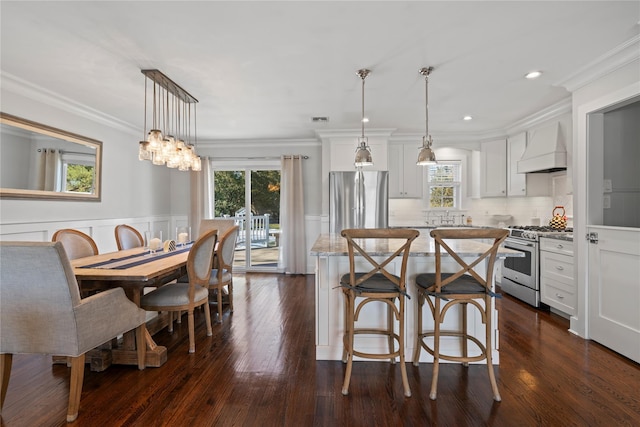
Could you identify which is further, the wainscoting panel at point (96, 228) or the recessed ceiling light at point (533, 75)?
the wainscoting panel at point (96, 228)

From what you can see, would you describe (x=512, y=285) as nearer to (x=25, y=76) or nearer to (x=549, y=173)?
(x=549, y=173)

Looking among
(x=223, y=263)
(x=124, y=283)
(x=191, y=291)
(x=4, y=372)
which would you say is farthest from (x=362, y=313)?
(x=4, y=372)

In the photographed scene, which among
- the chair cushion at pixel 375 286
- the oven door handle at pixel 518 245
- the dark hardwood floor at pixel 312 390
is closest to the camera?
the dark hardwood floor at pixel 312 390

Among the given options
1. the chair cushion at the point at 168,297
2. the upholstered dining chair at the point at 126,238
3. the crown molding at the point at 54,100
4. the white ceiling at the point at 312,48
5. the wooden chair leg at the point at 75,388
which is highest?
the white ceiling at the point at 312,48

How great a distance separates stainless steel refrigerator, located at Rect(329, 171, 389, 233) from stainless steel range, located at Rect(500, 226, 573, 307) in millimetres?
1747

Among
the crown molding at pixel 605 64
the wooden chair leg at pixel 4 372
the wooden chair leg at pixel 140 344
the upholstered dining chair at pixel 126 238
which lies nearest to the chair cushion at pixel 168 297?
the wooden chair leg at pixel 140 344

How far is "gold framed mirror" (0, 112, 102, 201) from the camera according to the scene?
2.98 metres

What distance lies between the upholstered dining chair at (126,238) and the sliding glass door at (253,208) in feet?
7.05

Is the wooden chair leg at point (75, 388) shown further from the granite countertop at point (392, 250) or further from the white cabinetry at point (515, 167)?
the white cabinetry at point (515, 167)

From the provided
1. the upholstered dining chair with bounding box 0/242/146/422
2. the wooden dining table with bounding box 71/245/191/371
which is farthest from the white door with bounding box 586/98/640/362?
the upholstered dining chair with bounding box 0/242/146/422

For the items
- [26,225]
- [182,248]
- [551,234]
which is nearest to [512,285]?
[551,234]

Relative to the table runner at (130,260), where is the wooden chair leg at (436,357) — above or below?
below

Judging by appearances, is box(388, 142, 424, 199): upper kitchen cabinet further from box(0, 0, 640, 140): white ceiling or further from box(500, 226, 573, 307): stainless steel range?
box(500, 226, 573, 307): stainless steel range

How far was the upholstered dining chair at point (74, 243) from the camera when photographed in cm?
278
